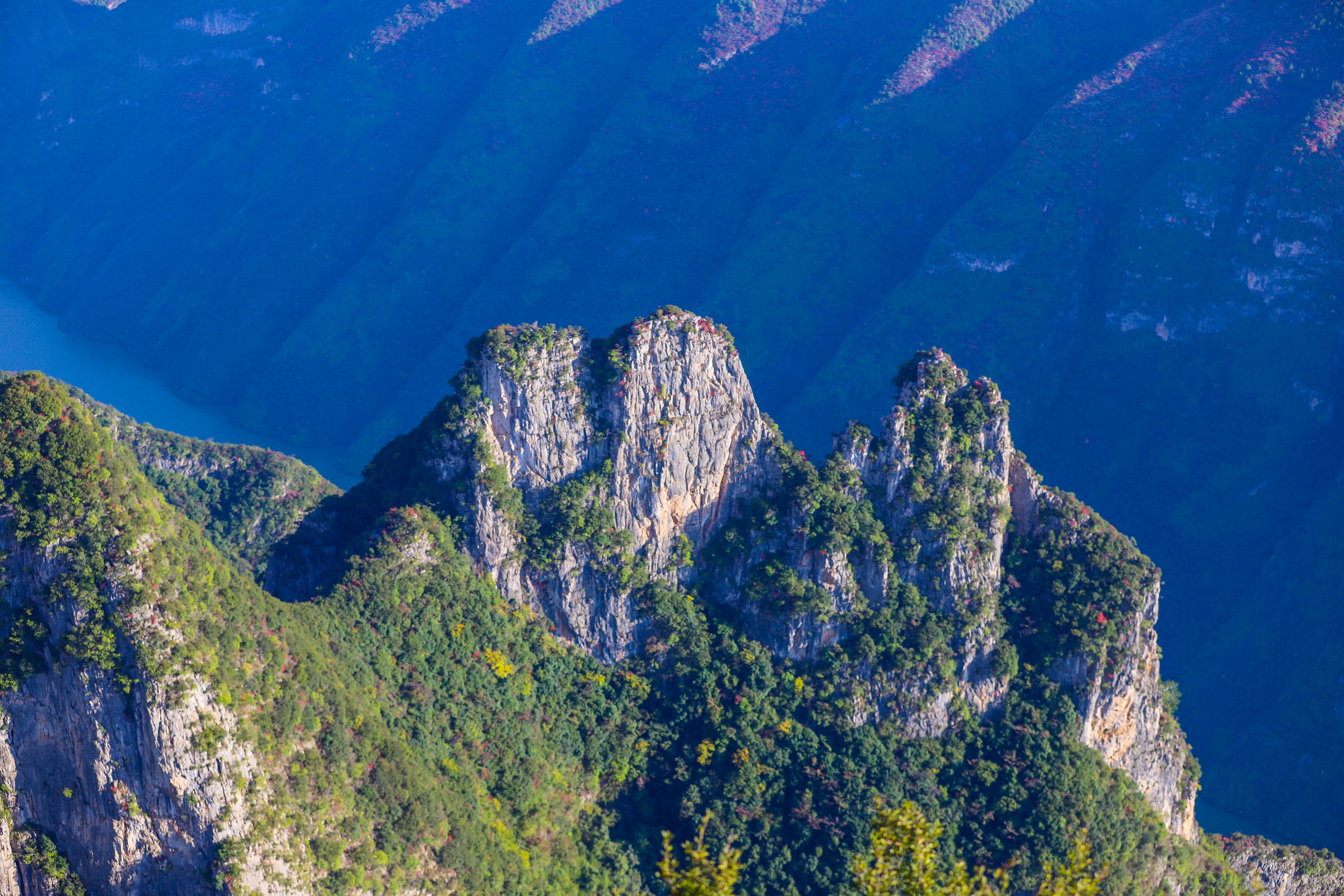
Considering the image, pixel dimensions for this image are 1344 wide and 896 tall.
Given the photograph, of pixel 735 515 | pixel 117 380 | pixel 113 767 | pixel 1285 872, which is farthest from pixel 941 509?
pixel 117 380

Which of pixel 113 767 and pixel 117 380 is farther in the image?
pixel 117 380

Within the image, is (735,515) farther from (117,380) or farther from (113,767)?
(117,380)

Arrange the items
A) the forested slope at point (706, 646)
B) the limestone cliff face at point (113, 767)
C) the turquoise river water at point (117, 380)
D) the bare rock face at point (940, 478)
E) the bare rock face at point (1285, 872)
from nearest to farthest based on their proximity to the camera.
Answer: the limestone cliff face at point (113, 767) < the forested slope at point (706, 646) < the bare rock face at point (940, 478) < the bare rock face at point (1285, 872) < the turquoise river water at point (117, 380)

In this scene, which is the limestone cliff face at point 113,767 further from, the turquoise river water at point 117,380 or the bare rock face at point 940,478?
the turquoise river water at point 117,380

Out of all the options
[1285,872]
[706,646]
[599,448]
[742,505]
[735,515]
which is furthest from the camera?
[1285,872]

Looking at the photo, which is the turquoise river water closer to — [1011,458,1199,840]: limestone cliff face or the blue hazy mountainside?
the blue hazy mountainside

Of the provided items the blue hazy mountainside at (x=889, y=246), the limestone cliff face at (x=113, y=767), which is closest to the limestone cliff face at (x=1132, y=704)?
the blue hazy mountainside at (x=889, y=246)
